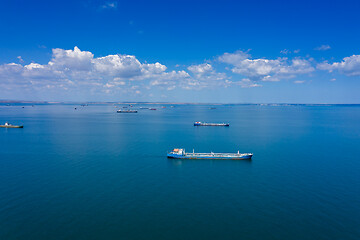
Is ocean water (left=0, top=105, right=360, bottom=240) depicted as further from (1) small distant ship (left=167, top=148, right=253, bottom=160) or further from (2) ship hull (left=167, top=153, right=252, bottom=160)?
(1) small distant ship (left=167, top=148, right=253, bottom=160)

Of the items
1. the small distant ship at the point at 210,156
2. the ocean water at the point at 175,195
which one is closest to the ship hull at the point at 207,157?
the small distant ship at the point at 210,156

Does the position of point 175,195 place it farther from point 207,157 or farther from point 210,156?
point 210,156

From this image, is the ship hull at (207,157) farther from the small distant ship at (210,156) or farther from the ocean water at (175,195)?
the ocean water at (175,195)

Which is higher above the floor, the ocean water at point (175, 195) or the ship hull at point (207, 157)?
the ship hull at point (207, 157)

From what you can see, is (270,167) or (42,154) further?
(42,154)

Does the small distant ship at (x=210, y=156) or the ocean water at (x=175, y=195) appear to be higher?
the small distant ship at (x=210, y=156)

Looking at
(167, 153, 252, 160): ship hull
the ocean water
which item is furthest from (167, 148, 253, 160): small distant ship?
the ocean water

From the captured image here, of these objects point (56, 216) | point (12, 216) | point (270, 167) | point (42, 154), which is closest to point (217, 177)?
point (270, 167)

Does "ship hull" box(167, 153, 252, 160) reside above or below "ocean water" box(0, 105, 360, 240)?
above

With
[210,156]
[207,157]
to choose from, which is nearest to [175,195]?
[207,157]

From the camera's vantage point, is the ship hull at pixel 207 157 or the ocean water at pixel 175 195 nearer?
the ocean water at pixel 175 195

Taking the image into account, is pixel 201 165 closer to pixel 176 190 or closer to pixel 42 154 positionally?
pixel 176 190
